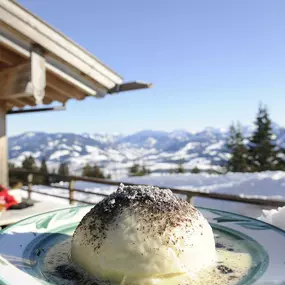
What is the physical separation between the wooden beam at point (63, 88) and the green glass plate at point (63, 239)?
3032 mm

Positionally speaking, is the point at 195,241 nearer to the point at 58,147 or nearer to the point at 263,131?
the point at 263,131

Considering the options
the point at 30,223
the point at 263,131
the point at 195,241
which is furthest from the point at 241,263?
the point at 263,131

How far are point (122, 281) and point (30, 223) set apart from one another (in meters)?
0.58

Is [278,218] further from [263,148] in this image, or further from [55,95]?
[263,148]

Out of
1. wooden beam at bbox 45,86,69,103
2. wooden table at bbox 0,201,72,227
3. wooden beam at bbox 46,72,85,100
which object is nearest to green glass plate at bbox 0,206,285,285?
wooden table at bbox 0,201,72,227

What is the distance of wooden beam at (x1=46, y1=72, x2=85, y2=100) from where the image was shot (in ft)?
14.2

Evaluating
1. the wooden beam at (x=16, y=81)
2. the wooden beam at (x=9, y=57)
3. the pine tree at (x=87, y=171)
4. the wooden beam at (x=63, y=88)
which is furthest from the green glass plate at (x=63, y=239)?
the pine tree at (x=87, y=171)

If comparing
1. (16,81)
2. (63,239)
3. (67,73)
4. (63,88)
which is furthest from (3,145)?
(63,239)

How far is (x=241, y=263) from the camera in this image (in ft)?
3.79

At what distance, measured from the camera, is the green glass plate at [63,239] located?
→ 0.94 metres

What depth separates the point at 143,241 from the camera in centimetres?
119

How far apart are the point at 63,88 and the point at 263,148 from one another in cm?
3172

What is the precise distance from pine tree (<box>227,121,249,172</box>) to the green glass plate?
33737 mm

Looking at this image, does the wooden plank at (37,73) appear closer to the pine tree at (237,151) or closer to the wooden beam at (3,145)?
the wooden beam at (3,145)
